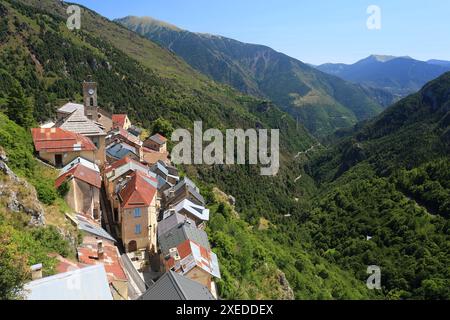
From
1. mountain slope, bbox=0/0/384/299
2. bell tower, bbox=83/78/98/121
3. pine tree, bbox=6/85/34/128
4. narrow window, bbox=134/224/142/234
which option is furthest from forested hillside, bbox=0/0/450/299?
bell tower, bbox=83/78/98/121

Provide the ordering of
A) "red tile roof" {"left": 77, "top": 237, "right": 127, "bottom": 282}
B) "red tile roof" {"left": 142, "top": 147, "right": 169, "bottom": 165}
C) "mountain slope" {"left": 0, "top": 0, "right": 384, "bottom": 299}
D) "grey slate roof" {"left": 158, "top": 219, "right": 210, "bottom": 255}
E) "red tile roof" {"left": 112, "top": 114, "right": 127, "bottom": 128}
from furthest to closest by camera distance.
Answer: "red tile roof" {"left": 112, "top": 114, "right": 127, "bottom": 128} < "red tile roof" {"left": 142, "top": 147, "right": 169, "bottom": 165} < "mountain slope" {"left": 0, "top": 0, "right": 384, "bottom": 299} < "grey slate roof" {"left": 158, "top": 219, "right": 210, "bottom": 255} < "red tile roof" {"left": 77, "top": 237, "right": 127, "bottom": 282}

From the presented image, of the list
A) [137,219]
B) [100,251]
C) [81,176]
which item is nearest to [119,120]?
[81,176]

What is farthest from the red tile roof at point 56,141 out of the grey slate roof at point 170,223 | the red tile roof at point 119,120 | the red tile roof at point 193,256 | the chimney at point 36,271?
the red tile roof at point 119,120

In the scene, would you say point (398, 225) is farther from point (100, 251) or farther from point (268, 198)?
point (100, 251)

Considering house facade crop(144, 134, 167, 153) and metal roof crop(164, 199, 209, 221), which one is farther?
house facade crop(144, 134, 167, 153)

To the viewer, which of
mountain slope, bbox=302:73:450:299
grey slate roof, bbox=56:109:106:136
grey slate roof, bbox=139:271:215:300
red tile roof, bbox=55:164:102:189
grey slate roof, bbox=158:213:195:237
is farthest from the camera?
mountain slope, bbox=302:73:450:299

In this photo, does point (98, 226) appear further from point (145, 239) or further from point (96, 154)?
point (96, 154)

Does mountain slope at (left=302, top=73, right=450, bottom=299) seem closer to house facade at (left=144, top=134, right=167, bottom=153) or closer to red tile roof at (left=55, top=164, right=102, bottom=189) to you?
house facade at (left=144, top=134, right=167, bottom=153)

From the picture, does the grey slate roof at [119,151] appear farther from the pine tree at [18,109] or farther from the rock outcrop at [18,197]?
the rock outcrop at [18,197]
